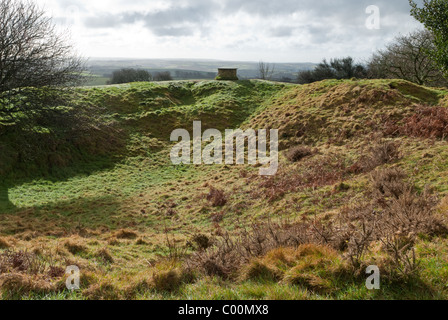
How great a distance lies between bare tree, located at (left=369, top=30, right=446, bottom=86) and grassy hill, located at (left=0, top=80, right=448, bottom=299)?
14388mm

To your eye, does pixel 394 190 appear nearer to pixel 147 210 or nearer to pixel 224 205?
pixel 224 205

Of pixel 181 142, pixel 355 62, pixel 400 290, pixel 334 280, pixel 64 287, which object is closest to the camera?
pixel 400 290

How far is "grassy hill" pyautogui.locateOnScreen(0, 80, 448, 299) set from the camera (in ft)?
13.8

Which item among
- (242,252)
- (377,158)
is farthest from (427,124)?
(242,252)

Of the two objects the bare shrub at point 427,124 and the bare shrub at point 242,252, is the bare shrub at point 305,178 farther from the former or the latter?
the bare shrub at point 242,252

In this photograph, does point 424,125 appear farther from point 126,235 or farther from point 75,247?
point 75,247

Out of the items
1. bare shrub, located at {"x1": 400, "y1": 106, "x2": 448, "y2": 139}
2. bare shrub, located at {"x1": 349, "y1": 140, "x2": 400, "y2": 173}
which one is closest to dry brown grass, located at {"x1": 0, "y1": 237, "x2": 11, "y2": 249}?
bare shrub, located at {"x1": 349, "y1": 140, "x2": 400, "y2": 173}

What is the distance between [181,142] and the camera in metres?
24.0

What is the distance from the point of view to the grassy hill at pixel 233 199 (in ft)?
13.8

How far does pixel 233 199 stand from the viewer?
13.5m

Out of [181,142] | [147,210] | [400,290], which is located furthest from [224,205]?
[181,142]

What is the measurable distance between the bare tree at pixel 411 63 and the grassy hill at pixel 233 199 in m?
14.4

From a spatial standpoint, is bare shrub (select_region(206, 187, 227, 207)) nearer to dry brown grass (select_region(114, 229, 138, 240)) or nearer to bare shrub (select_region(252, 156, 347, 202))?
bare shrub (select_region(252, 156, 347, 202))

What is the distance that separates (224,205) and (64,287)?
9.17m
